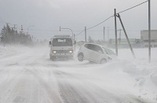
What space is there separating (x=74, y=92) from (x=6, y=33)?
95823 mm

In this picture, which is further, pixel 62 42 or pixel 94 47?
pixel 62 42

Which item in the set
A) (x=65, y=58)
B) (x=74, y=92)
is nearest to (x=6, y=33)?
(x=65, y=58)

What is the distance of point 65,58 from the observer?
32688mm

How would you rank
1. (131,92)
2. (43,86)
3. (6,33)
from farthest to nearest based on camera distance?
(6,33) < (43,86) < (131,92)

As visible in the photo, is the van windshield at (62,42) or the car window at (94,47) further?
the van windshield at (62,42)

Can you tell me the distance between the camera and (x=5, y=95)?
9727 millimetres

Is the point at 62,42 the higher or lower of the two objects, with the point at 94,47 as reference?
higher

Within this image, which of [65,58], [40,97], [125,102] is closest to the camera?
[125,102]

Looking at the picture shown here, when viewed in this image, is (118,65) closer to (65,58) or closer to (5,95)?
(5,95)

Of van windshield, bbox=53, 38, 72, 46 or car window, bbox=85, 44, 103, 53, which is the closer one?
car window, bbox=85, 44, 103, 53

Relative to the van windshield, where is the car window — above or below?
below

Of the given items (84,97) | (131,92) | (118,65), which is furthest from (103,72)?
(84,97)

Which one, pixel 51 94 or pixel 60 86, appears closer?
pixel 51 94

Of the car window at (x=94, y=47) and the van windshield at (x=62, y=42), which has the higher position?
the van windshield at (x=62, y=42)
